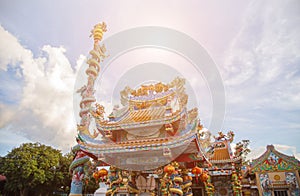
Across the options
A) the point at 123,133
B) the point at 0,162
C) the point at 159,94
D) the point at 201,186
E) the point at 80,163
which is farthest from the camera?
the point at 0,162

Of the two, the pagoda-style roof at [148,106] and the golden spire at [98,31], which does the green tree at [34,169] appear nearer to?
the golden spire at [98,31]

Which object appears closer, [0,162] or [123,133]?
[123,133]

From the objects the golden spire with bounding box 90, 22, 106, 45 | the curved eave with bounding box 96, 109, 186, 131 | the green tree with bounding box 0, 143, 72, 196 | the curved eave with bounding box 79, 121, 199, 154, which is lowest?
Answer: the green tree with bounding box 0, 143, 72, 196

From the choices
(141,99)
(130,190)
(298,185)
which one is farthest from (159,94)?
(298,185)

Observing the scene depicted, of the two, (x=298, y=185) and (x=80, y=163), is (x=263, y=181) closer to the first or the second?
(x=298, y=185)

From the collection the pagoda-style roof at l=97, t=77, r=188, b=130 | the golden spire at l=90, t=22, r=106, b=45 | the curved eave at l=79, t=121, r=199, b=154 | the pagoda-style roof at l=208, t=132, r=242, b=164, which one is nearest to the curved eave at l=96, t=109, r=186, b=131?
the pagoda-style roof at l=97, t=77, r=188, b=130

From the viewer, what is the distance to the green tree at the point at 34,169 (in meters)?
24.2

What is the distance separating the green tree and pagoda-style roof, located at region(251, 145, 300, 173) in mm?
25453

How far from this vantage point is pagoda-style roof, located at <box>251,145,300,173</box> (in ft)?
46.0

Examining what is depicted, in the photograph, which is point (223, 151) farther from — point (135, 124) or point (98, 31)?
point (98, 31)

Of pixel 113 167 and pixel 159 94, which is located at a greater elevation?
pixel 159 94

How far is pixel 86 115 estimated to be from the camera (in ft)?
58.1

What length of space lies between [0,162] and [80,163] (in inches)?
723

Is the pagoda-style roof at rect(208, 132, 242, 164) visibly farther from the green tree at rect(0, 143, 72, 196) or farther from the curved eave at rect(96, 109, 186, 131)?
the green tree at rect(0, 143, 72, 196)
